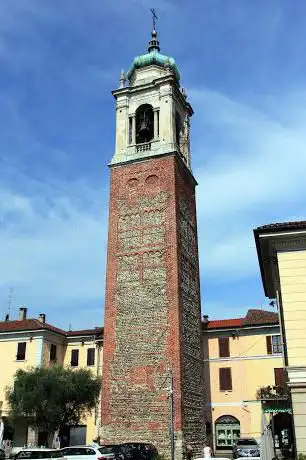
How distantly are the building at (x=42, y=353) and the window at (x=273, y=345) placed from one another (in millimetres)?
12032

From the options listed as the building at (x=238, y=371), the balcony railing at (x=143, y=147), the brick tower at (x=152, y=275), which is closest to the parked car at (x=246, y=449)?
the brick tower at (x=152, y=275)

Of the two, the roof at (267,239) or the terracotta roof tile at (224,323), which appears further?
the terracotta roof tile at (224,323)

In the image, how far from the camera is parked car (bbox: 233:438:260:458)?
83.7ft

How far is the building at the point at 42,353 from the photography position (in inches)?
→ 1395

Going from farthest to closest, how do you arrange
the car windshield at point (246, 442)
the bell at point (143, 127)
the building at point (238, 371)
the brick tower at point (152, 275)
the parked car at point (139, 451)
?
the bell at point (143, 127)
the building at point (238, 371)
the brick tower at point (152, 275)
the car windshield at point (246, 442)
the parked car at point (139, 451)

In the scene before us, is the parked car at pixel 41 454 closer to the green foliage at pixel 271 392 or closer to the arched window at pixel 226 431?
the green foliage at pixel 271 392

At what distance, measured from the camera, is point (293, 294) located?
17.1m

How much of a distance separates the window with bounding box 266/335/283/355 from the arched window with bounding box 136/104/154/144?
641 inches

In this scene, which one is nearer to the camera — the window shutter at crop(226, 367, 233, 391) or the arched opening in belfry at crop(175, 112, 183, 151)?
the window shutter at crop(226, 367, 233, 391)

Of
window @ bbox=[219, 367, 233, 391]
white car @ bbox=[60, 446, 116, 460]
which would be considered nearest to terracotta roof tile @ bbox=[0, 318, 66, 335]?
window @ bbox=[219, 367, 233, 391]

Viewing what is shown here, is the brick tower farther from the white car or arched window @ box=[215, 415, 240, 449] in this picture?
the white car

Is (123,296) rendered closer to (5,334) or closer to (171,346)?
(171,346)

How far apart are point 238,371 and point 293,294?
20.3 m

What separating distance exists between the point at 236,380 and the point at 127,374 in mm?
9496
